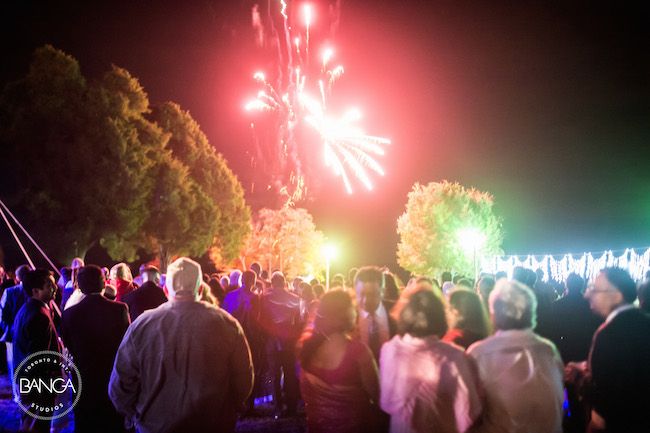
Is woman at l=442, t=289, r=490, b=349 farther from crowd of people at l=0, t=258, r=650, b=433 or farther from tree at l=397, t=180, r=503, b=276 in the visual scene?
tree at l=397, t=180, r=503, b=276

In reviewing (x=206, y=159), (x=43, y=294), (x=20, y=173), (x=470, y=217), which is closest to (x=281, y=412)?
(x=43, y=294)

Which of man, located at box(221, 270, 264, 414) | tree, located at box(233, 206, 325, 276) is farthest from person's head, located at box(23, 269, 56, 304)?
tree, located at box(233, 206, 325, 276)

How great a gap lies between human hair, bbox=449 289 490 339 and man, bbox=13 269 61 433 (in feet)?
15.9

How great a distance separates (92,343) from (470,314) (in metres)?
4.02

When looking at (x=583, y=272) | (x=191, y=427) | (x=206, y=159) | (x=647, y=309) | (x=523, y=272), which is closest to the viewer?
(x=191, y=427)

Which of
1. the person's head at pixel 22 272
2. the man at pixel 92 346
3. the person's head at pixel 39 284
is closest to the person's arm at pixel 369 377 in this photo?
the man at pixel 92 346

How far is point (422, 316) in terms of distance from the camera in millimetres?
3588

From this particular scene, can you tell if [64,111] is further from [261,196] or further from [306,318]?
[261,196]

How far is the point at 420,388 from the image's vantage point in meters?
3.51

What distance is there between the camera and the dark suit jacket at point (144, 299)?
24.6 feet

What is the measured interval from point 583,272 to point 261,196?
35.6 meters

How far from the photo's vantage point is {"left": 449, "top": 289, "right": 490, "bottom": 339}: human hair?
4188 mm

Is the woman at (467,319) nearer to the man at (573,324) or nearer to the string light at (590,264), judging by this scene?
the man at (573,324)

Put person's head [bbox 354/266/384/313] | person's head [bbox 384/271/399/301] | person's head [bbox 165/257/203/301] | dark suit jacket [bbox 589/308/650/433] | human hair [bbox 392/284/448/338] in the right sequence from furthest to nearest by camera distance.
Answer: person's head [bbox 384/271/399/301] < person's head [bbox 354/266/384/313] < person's head [bbox 165/257/203/301] < dark suit jacket [bbox 589/308/650/433] < human hair [bbox 392/284/448/338]
